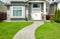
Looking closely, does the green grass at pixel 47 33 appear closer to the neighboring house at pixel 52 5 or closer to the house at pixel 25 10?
the house at pixel 25 10

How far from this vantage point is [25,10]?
1443 inches

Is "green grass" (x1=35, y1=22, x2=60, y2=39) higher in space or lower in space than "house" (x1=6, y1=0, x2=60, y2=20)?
lower

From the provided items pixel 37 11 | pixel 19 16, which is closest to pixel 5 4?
pixel 19 16

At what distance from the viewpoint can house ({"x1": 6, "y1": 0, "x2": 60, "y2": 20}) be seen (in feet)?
119

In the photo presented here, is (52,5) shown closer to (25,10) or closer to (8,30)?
(25,10)

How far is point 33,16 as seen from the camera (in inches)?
1471

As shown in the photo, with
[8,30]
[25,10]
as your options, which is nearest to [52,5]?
[25,10]

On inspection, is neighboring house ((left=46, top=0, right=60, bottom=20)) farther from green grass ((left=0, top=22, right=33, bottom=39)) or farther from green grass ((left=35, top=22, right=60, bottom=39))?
green grass ((left=35, top=22, right=60, bottom=39))

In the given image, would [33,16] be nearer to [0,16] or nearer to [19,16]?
[19,16]

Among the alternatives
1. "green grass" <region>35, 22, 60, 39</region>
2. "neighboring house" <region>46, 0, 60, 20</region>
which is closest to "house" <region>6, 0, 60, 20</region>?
"neighboring house" <region>46, 0, 60, 20</region>

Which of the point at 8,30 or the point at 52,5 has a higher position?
the point at 52,5

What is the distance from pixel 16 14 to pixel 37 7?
5.66 m

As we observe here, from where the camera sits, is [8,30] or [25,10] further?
[25,10]

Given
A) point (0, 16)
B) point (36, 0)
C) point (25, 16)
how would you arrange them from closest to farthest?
1. point (0, 16)
2. point (25, 16)
3. point (36, 0)
